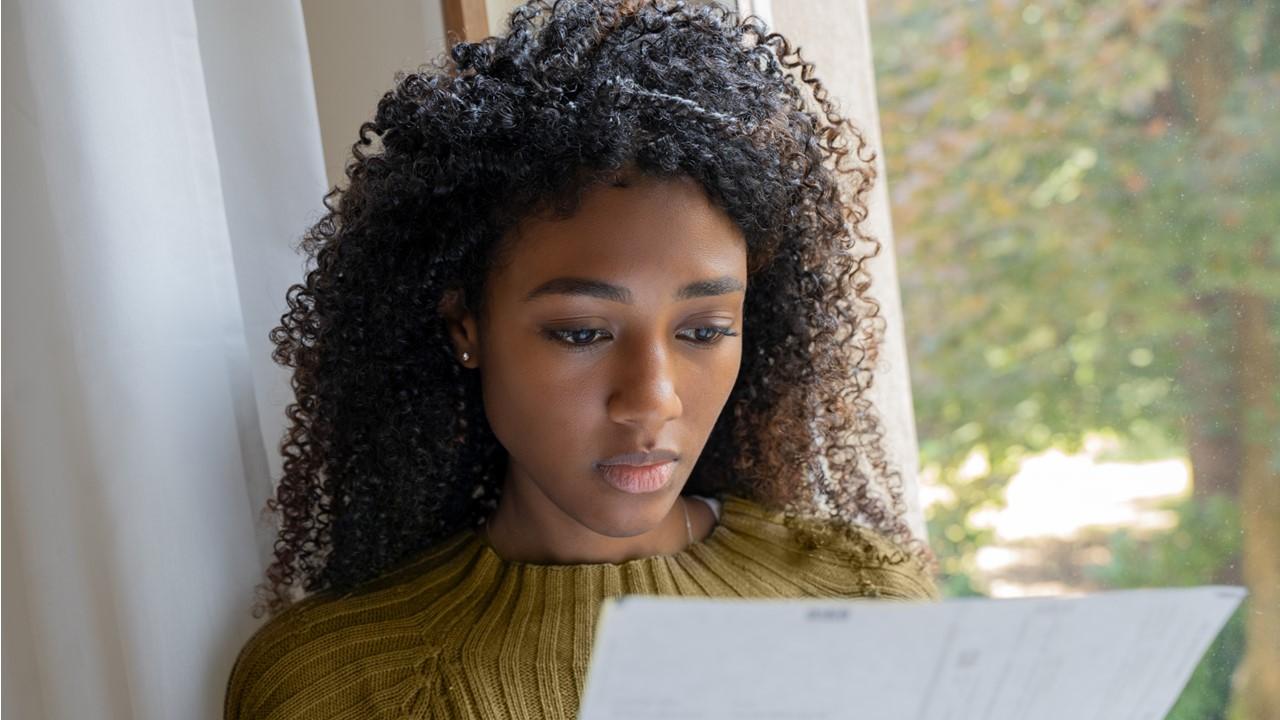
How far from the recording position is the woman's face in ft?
3.12

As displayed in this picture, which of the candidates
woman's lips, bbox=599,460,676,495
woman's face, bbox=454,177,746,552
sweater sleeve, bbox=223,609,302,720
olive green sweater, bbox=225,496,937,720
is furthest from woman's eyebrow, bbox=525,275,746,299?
sweater sleeve, bbox=223,609,302,720

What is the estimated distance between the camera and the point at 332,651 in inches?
41.7

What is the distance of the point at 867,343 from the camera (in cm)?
127

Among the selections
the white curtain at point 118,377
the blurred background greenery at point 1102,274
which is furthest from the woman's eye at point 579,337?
the blurred background greenery at point 1102,274

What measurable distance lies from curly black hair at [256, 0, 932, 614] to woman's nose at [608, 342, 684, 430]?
126 mm

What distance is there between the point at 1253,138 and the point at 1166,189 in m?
0.15

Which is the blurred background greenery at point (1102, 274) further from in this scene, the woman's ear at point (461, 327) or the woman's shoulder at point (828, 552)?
the woman's ear at point (461, 327)

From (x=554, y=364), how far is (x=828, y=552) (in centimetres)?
39

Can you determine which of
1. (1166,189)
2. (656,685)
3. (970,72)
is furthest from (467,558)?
(970,72)

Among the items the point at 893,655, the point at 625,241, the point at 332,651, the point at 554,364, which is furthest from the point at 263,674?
the point at 893,655

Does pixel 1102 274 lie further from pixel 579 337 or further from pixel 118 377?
pixel 118 377

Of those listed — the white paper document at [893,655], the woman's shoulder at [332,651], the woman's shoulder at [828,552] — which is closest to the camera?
the white paper document at [893,655]

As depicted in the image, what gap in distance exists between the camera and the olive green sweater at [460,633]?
3.37 ft

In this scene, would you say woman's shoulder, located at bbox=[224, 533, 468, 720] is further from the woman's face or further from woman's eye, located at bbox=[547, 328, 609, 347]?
woman's eye, located at bbox=[547, 328, 609, 347]
